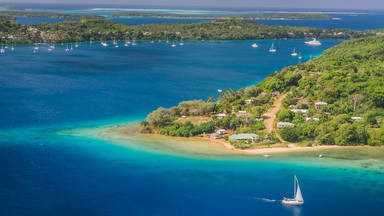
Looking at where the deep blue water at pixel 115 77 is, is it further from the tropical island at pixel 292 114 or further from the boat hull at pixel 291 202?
the boat hull at pixel 291 202

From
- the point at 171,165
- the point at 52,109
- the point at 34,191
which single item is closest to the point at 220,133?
the point at 171,165

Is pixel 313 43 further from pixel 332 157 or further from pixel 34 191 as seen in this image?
pixel 34 191

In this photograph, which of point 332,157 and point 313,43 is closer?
point 332,157

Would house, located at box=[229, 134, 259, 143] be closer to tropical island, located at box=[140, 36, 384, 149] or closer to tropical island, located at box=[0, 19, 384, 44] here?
tropical island, located at box=[140, 36, 384, 149]

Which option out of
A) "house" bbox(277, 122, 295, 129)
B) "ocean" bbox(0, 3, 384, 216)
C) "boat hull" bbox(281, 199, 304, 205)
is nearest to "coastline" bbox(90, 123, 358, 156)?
"ocean" bbox(0, 3, 384, 216)

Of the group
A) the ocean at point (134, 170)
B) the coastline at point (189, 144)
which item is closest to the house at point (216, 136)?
the coastline at point (189, 144)

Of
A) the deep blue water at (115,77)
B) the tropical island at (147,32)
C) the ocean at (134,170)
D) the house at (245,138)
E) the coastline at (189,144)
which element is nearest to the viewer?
the ocean at (134,170)

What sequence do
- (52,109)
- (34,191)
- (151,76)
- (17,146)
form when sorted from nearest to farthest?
1. (34,191)
2. (17,146)
3. (52,109)
4. (151,76)
